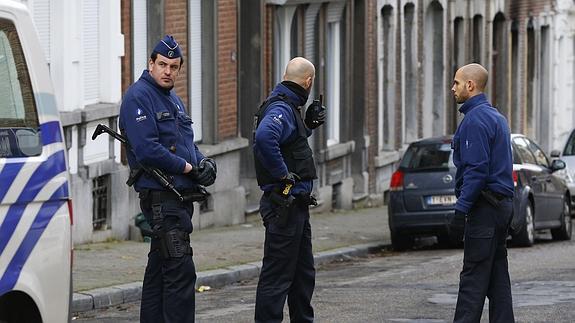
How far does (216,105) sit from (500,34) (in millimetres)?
19703

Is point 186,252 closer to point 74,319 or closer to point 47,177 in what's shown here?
point 47,177

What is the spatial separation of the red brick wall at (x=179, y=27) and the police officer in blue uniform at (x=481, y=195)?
1091 centimetres

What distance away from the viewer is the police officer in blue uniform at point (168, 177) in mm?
9305

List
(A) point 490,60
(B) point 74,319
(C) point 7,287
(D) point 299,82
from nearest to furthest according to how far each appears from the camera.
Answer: (C) point 7,287 < (D) point 299,82 < (B) point 74,319 < (A) point 490,60

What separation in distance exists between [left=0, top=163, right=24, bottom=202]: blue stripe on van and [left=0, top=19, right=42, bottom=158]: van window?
2.7 inches

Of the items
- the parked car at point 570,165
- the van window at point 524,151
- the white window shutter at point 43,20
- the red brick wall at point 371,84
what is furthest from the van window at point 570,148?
the white window shutter at point 43,20

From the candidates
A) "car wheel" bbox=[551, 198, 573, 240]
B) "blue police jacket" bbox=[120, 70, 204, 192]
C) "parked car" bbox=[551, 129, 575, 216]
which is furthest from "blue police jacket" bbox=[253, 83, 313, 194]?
"parked car" bbox=[551, 129, 575, 216]

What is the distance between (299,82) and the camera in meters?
10.6

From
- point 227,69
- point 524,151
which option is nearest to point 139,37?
point 227,69

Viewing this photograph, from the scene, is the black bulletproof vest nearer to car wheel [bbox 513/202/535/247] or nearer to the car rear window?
the car rear window

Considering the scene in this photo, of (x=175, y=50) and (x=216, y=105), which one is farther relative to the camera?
(x=216, y=105)

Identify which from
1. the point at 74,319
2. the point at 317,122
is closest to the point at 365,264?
the point at 74,319

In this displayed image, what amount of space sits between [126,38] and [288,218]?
381 inches

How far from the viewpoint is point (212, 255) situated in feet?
59.1
